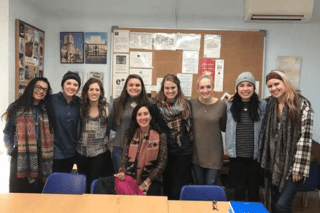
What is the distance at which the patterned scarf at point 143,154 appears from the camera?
2.57 meters

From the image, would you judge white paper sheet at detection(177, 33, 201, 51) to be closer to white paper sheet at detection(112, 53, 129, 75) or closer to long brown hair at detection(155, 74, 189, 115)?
white paper sheet at detection(112, 53, 129, 75)

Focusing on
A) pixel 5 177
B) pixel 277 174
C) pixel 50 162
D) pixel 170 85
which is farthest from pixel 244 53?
pixel 5 177

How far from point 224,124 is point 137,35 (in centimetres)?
195

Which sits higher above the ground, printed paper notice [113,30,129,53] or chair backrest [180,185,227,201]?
printed paper notice [113,30,129,53]

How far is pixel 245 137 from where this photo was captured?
254 centimetres

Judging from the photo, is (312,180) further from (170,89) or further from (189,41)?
(189,41)

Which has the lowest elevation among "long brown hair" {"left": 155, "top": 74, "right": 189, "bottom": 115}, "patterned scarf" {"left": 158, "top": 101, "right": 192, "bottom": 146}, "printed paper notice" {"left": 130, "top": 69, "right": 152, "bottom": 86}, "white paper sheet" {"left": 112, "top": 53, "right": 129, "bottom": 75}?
"patterned scarf" {"left": 158, "top": 101, "right": 192, "bottom": 146}

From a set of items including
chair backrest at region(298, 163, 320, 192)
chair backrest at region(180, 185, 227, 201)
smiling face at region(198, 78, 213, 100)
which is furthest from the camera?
chair backrest at region(298, 163, 320, 192)

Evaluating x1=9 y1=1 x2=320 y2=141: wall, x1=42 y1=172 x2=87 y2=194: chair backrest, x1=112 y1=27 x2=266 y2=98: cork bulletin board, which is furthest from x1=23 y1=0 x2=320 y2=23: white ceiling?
x1=42 y1=172 x2=87 y2=194: chair backrest

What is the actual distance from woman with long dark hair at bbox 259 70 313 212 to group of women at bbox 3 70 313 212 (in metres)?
0.02

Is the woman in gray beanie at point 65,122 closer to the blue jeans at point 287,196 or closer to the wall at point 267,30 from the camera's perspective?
the wall at point 267,30

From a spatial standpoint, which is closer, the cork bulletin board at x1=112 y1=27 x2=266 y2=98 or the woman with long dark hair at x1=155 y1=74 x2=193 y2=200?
the woman with long dark hair at x1=155 y1=74 x2=193 y2=200

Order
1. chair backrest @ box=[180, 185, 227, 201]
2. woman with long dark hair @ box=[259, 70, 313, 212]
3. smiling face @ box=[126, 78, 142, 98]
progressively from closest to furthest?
chair backrest @ box=[180, 185, 227, 201], woman with long dark hair @ box=[259, 70, 313, 212], smiling face @ box=[126, 78, 142, 98]

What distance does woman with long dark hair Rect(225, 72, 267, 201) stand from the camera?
2.53 metres
